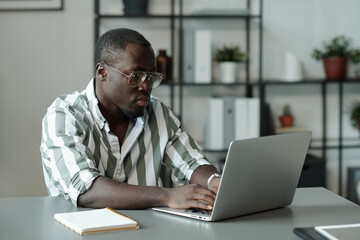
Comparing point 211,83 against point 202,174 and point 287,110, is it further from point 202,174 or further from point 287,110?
point 202,174

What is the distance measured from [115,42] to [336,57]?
2103mm

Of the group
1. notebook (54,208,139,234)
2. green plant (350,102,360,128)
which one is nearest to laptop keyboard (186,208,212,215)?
notebook (54,208,139,234)

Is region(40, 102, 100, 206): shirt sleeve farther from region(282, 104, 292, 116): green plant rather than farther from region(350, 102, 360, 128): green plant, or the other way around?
region(350, 102, 360, 128): green plant

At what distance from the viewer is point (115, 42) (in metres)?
2.11

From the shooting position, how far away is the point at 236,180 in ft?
5.15

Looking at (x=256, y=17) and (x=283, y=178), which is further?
(x=256, y=17)

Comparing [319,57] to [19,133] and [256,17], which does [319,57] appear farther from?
[19,133]

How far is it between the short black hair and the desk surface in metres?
0.56

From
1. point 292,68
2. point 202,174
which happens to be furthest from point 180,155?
point 292,68

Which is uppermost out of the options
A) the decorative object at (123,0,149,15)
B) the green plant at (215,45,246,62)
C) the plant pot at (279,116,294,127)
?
the decorative object at (123,0,149,15)

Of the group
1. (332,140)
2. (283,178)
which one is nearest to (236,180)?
(283,178)

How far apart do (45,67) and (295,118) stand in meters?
1.65

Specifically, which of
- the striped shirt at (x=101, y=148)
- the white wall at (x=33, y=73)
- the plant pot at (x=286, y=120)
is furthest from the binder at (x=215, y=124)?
the striped shirt at (x=101, y=148)

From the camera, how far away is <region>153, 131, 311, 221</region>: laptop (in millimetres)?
1546
